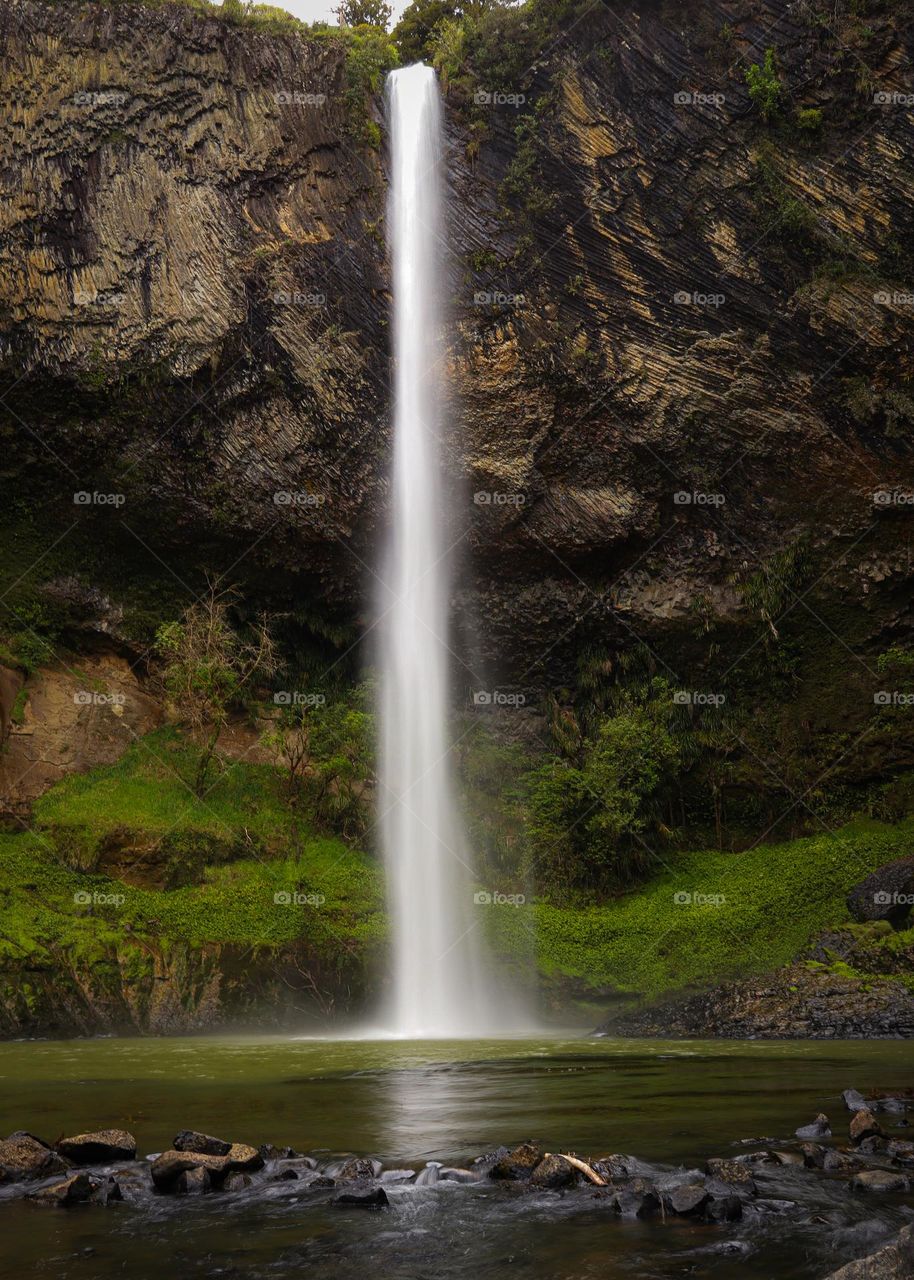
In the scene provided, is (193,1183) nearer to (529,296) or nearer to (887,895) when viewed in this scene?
(887,895)

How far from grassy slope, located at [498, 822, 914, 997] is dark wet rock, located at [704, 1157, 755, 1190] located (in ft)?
39.8

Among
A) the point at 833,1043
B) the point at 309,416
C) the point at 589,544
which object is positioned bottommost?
the point at 833,1043

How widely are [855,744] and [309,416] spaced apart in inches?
568

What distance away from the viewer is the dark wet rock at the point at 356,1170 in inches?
212

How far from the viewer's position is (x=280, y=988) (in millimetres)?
16812

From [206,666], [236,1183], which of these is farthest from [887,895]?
[206,666]

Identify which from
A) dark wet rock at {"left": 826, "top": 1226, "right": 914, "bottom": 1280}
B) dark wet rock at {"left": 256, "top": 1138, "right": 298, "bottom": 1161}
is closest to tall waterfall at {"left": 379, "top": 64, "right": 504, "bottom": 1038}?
dark wet rock at {"left": 256, "top": 1138, "right": 298, "bottom": 1161}

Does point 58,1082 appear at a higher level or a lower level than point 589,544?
lower

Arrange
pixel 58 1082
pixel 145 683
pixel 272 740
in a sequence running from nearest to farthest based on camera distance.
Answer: pixel 58 1082 < pixel 272 740 < pixel 145 683

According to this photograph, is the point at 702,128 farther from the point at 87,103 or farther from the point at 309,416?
the point at 87,103

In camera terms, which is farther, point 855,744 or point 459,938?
point 855,744

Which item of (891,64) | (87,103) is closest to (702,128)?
(891,64)

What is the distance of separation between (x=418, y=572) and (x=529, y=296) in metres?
6.64

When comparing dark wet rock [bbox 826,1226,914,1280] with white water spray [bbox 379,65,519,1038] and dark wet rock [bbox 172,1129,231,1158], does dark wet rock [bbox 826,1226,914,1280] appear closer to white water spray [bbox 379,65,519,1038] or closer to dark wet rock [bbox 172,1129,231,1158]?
dark wet rock [bbox 172,1129,231,1158]
